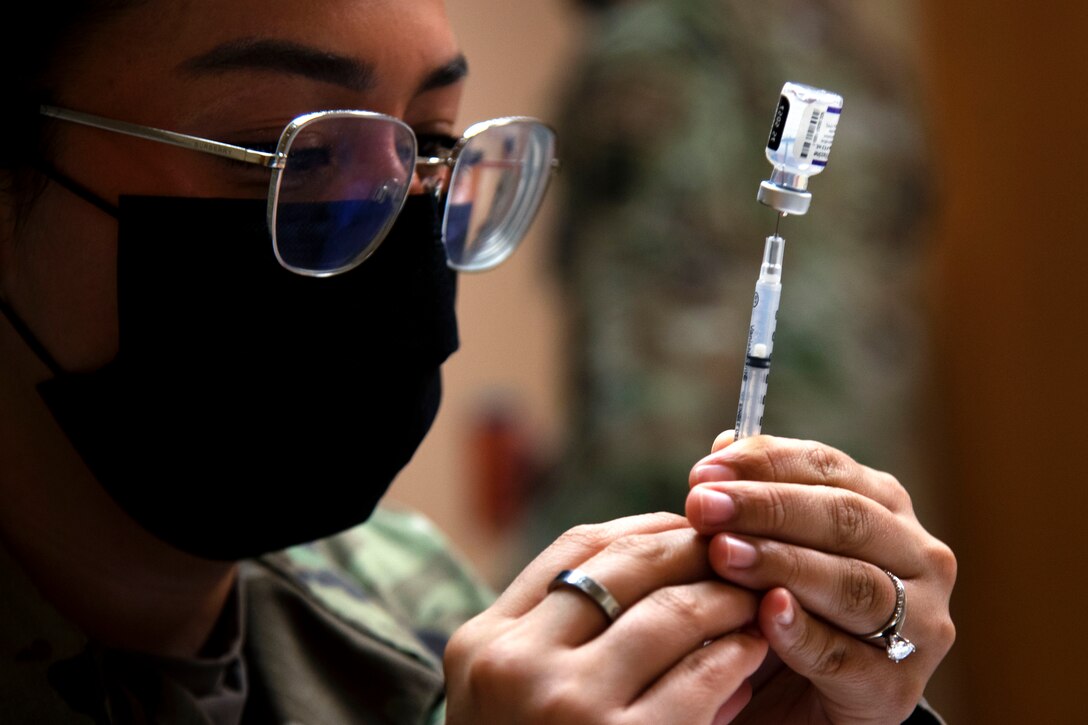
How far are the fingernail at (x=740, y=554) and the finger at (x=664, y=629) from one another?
1.0 inches

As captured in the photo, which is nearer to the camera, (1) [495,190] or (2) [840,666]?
(2) [840,666]

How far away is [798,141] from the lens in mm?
918

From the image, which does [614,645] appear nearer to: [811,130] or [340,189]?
[811,130]

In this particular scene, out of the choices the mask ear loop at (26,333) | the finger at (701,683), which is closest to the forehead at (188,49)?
the mask ear loop at (26,333)

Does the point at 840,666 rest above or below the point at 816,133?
below

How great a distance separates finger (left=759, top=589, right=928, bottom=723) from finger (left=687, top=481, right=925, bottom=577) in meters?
0.05

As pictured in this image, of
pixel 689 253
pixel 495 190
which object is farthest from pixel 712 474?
pixel 689 253

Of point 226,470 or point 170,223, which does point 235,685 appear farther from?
point 170,223

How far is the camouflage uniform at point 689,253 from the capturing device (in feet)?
7.87

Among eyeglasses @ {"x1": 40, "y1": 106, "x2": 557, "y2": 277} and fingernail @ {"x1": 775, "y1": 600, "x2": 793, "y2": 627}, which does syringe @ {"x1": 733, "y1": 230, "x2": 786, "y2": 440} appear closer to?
fingernail @ {"x1": 775, "y1": 600, "x2": 793, "y2": 627}

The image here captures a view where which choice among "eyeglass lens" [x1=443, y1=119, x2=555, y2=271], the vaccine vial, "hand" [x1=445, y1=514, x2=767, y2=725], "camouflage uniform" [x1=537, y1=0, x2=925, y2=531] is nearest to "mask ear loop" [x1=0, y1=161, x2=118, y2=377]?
"eyeglass lens" [x1=443, y1=119, x2=555, y2=271]

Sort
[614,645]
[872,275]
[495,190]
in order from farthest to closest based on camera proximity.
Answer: [872,275], [495,190], [614,645]

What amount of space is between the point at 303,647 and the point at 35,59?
0.76 meters

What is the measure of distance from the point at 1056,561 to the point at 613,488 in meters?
1.04
